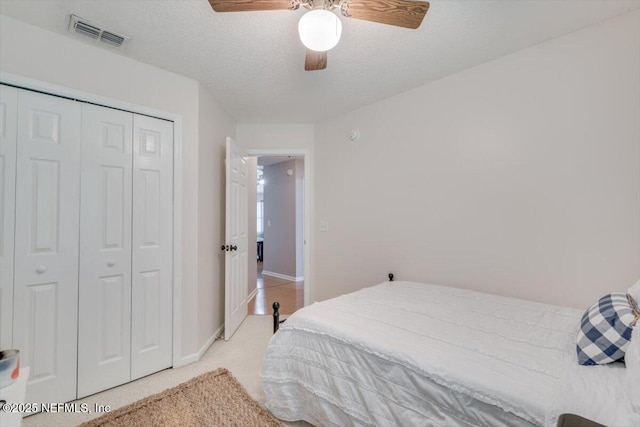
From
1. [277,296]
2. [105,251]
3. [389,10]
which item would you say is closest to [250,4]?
[389,10]

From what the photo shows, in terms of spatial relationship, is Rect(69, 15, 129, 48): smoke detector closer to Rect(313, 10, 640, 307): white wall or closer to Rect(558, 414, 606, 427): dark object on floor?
Rect(313, 10, 640, 307): white wall

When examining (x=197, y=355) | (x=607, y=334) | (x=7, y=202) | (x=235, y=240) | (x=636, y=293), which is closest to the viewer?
(x=607, y=334)

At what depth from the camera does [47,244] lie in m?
1.74

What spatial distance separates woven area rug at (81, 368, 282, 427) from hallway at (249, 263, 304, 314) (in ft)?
5.71

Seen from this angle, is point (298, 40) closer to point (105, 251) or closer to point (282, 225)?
point (105, 251)

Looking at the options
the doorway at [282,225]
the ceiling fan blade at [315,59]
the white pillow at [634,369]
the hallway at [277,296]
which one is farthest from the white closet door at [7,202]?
the doorway at [282,225]

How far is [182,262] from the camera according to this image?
2.29 metres

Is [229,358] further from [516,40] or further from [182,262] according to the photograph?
[516,40]

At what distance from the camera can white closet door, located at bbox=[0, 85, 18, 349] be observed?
1.59 metres

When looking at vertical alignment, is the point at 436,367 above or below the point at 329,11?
below

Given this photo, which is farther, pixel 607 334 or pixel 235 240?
pixel 235 240

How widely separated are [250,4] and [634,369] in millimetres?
1951

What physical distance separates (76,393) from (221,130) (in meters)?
2.46

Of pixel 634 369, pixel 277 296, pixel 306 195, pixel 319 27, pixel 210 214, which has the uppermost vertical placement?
pixel 319 27
